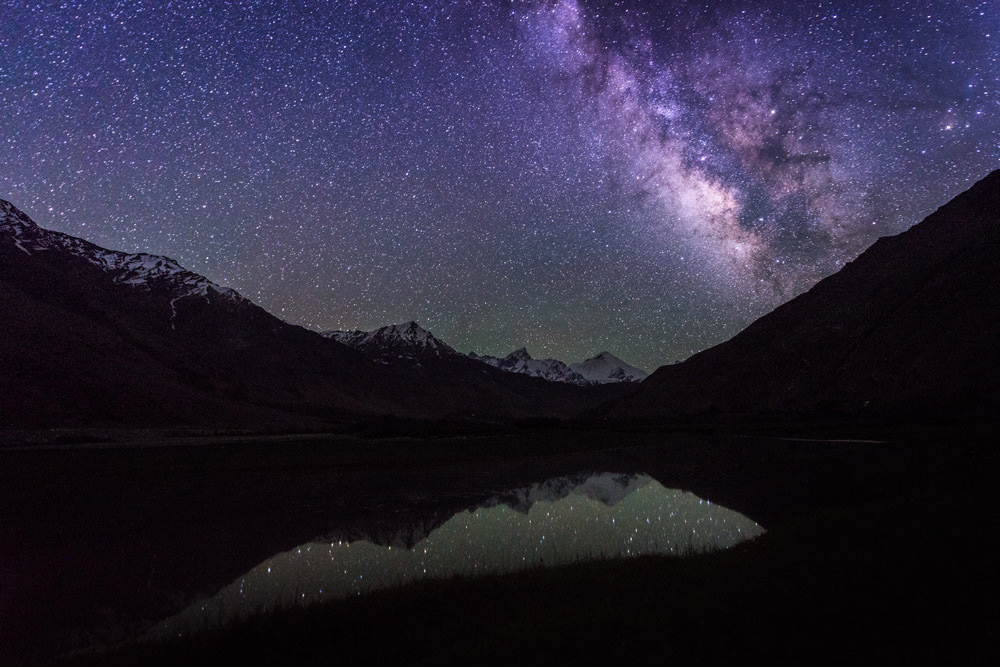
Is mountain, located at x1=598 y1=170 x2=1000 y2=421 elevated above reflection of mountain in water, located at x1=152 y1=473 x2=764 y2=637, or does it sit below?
above

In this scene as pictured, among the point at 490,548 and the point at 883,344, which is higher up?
the point at 883,344

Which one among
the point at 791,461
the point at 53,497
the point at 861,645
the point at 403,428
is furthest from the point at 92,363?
the point at 861,645

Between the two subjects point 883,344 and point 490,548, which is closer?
point 490,548

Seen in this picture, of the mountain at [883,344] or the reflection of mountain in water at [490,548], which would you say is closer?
the reflection of mountain in water at [490,548]

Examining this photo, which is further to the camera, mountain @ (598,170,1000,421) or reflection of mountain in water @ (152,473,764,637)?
mountain @ (598,170,1000,421)
